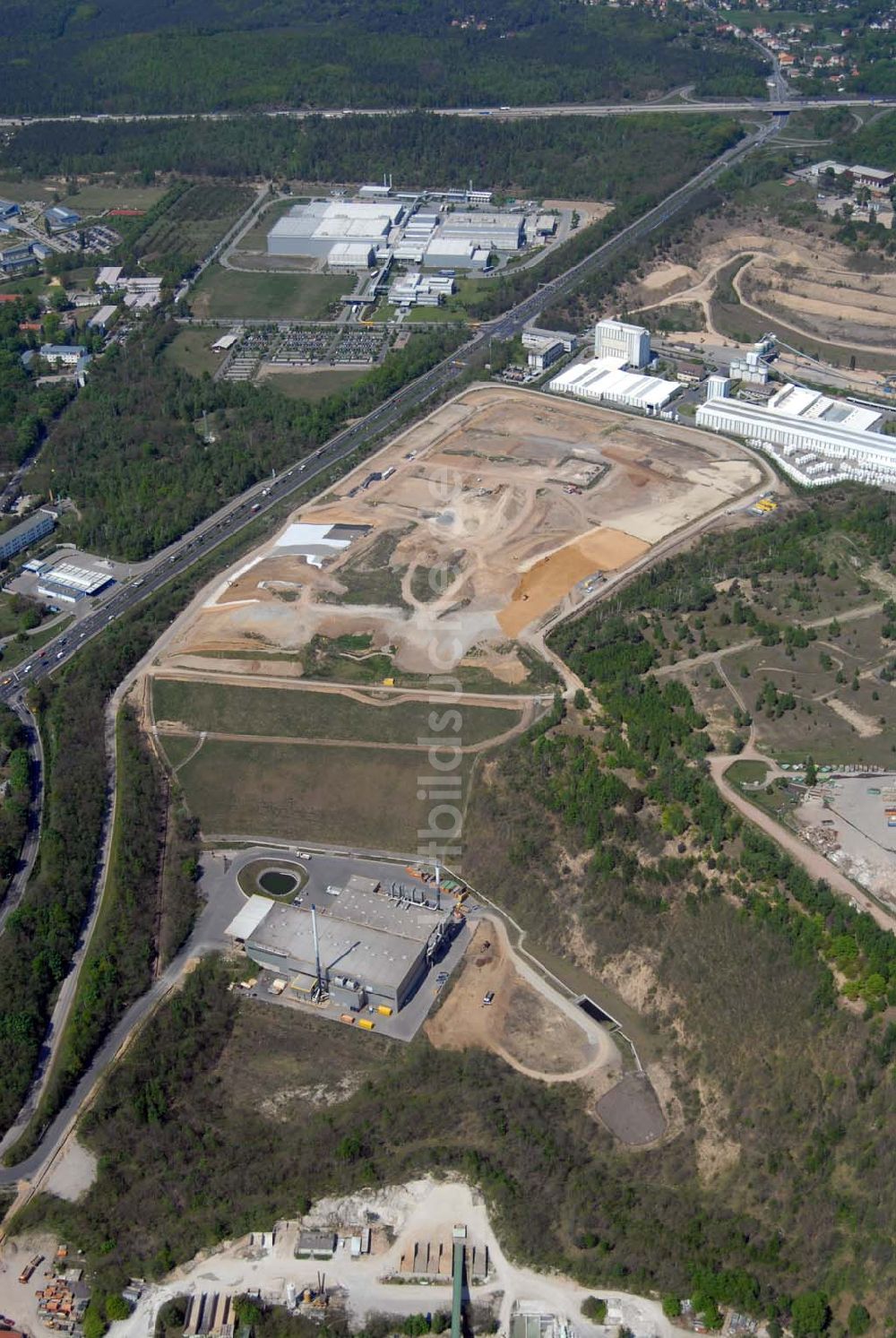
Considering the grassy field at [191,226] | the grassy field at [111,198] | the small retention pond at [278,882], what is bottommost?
the grassy field at [111,198]

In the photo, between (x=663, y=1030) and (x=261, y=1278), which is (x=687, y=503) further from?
(x=261, y=1278)

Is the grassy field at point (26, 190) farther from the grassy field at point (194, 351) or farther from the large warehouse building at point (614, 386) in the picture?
the large warehouse building at point (614, 386)

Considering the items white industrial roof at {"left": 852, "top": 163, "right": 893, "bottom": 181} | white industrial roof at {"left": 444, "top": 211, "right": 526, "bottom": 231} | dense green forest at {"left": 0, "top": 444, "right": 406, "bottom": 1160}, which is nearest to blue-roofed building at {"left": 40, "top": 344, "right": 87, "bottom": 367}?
white industrial roof at {"left": 444, "top": 211, "right": 526, "bottom": 231}

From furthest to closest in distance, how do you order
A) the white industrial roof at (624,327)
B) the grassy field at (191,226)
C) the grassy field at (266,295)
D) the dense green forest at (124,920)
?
1. the grassy field at (191,226)
2. the grassy field at (266,295)
3. the white industrial roof at (624,327)
4. the dense green forest at (124,920)

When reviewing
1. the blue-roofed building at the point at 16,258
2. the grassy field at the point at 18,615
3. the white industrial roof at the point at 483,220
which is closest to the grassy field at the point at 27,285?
the blue-roofed building at the point at 16,258

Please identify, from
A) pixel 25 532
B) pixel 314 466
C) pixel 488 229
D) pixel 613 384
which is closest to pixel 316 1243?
pixel 25 532

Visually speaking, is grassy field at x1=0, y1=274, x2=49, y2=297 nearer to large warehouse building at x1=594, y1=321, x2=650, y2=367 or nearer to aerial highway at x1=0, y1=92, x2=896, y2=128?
aerial highway at x1=0, y1=92, x2=896, y2=128
